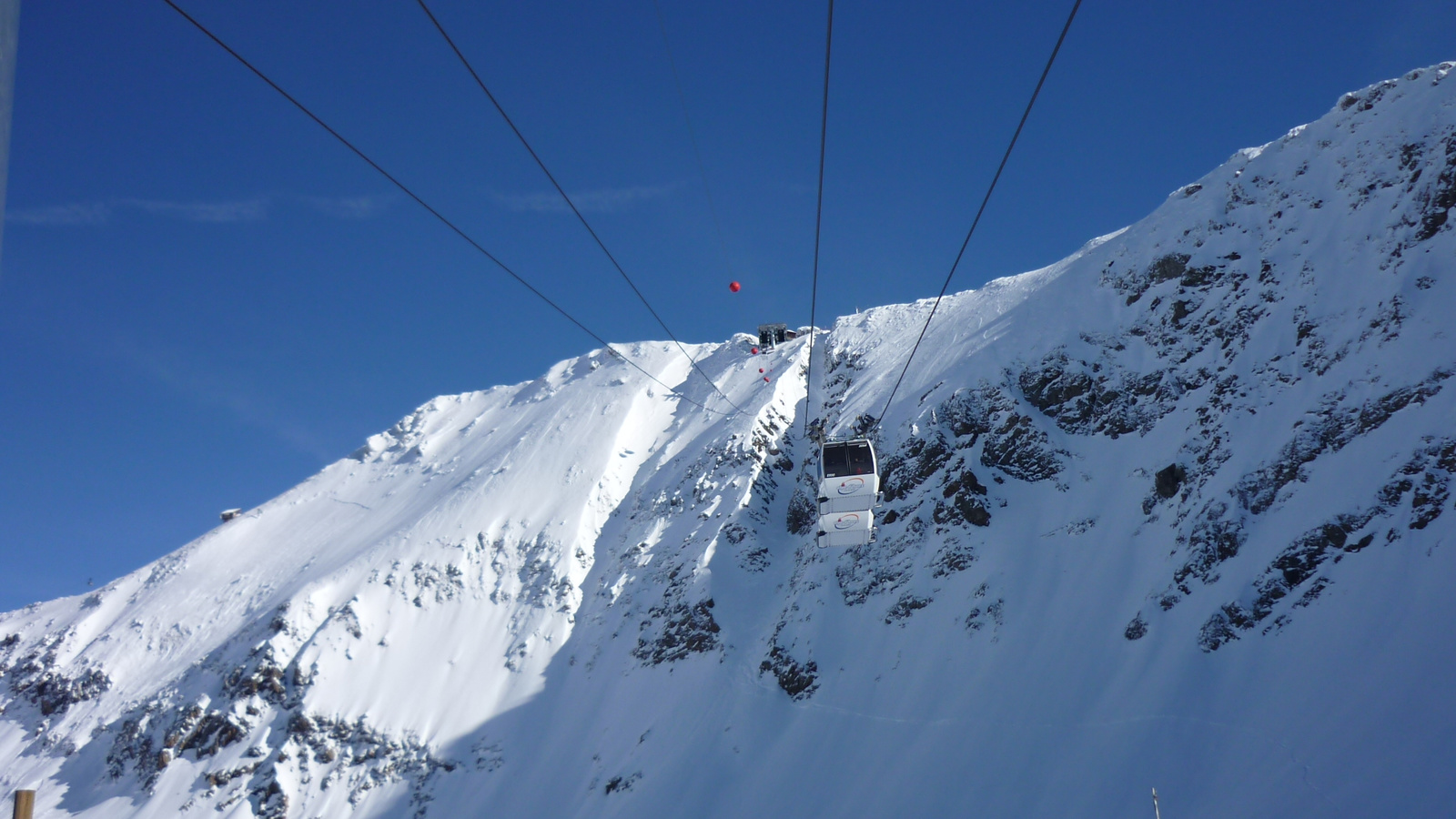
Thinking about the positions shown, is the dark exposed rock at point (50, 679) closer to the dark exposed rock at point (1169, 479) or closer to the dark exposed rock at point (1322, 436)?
the dark exposed rock at point (1169, 479)

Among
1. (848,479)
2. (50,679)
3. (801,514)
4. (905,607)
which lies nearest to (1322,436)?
(905,607)

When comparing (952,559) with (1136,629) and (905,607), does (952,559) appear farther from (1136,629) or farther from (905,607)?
(1136,629)

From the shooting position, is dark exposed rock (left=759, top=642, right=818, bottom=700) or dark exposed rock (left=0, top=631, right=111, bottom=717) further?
dark exposed rock (left=0, top=631, right=111, bottom=717)

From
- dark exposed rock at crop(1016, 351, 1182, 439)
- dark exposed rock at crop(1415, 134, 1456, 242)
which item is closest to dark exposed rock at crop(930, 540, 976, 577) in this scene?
dark exposed rock at crop(1016, 351, 1182, 439)

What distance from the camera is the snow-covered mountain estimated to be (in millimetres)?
35625

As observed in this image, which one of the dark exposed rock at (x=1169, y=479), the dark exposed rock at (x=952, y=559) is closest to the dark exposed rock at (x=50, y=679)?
the dark exposed rock at (x=952, y=559)

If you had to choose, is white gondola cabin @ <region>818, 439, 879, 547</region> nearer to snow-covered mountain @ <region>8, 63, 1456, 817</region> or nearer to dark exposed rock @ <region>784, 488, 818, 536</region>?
snow-covered mountain @ <region>8, 63, 1456, 817</region>

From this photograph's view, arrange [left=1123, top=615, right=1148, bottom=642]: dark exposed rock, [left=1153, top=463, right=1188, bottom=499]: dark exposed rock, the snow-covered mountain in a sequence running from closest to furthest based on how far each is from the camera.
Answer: the snow-covered mountain → [left=1123, top=615, right=1148, bottom=642]: dark exposed rock → [left=1153, top=463, right=1188, bottom=499]: dark exposed rock

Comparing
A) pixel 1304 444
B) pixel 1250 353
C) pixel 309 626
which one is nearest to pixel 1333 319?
pixel 1250 353

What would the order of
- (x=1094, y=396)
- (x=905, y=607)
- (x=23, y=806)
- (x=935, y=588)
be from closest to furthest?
(x=23, y=806) < (x=935, y=588) < (x=905, y=607) < (x=1094, y=396)

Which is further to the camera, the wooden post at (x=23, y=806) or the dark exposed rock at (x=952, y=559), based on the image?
the dark exposed rock at (x=952, y=559)

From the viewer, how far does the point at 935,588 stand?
52.6 meters

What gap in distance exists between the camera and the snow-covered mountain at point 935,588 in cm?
3562

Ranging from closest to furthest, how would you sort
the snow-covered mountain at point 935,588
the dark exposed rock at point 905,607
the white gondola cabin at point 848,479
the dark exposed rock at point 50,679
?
1. the white gondola cabin at point 848,479
2. the snow-covered mountain at point 935,588
3. the dark exposed rock at point 905,607
4. the dark exposed rock at point 50,679
